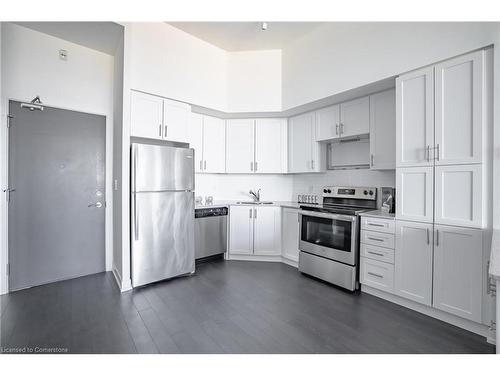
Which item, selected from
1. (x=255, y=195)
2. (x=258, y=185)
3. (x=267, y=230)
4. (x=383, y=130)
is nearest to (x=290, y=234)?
(x=267, y=230)

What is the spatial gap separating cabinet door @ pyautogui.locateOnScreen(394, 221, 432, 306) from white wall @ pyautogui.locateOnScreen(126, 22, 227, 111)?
289 centimetres

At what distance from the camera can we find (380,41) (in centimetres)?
252

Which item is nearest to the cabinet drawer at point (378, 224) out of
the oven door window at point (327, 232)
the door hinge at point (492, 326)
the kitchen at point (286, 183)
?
the kitchen at point (286, 183)

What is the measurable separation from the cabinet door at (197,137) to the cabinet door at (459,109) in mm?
2927

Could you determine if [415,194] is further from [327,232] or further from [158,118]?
[158,118]

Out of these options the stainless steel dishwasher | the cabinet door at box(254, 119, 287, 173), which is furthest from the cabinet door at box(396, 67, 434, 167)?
the stainless steel dishwasher

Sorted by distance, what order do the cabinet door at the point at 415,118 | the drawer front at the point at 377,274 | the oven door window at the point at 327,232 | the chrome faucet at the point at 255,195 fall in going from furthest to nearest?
the chrome faucet at the point at 255,195, the oven door window at the point at 327,232, the drawer front at the point at 377,274, the cabinet door at the point at 415,118

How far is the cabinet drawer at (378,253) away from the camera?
8.07 feet

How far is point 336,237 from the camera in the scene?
2.88m

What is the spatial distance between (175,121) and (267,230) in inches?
80.6

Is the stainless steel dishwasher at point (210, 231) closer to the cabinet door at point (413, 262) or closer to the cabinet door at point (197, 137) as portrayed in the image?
the cabinet door at point (197, 137)

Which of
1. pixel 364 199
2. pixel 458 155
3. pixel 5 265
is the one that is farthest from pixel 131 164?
pixel 458 155

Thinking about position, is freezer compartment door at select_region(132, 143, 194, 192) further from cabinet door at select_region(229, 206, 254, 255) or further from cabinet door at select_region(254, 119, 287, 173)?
cabinet door at select_region(254, 119, 287, 173)

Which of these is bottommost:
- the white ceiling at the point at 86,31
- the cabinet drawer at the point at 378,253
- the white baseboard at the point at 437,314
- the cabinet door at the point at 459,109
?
the white baseboard at the point at 437,314
